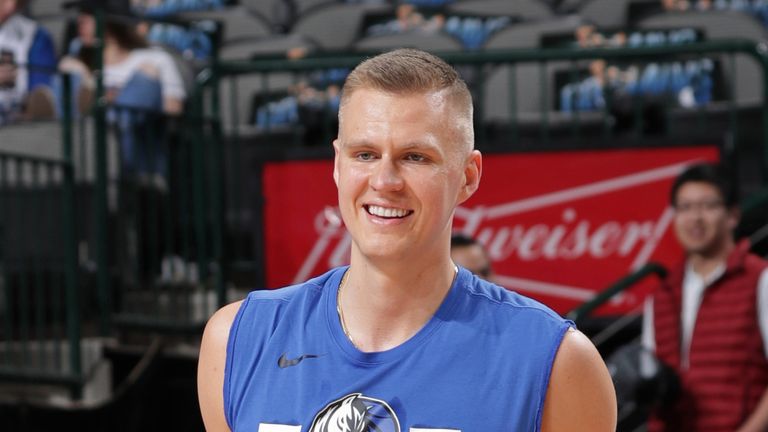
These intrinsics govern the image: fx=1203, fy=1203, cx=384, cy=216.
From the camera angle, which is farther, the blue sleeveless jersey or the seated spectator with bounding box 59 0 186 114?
the seated spectator with bounding box 59 0 186 114

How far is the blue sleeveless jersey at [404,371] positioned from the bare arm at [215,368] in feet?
0.09

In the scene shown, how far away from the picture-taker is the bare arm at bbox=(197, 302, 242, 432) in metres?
2.27

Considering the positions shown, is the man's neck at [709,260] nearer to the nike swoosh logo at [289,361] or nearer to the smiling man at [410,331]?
the smiling man at [410,331]

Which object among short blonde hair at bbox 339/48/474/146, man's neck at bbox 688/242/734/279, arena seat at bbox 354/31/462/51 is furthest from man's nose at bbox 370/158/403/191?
arena seat at bbox 354/31/462/51

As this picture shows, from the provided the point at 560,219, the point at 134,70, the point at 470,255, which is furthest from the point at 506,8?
the point at 470,255

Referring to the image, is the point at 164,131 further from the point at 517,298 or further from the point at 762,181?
the point at 517,298

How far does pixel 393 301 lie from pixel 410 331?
0.21ft

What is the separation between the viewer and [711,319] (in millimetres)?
5293

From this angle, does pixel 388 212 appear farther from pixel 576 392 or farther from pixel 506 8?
pixel 506 8

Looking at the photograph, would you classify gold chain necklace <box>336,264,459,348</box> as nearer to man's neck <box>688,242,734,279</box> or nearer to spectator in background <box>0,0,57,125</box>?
man's neck <box>688,242,734,279</box>

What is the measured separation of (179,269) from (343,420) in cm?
524

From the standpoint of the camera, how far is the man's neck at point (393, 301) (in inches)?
85.4

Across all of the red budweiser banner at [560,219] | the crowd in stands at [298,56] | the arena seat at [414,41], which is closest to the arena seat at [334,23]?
the crowd in stands at [298,56]

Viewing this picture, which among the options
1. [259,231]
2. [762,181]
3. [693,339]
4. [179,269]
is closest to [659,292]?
[693,339]
